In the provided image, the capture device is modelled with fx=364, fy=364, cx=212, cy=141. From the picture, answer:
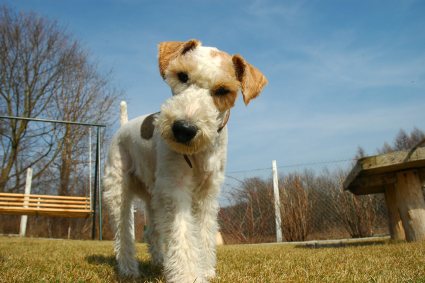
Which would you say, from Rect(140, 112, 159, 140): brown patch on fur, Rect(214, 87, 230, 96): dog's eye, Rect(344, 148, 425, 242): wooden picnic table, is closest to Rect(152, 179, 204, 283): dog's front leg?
Rect(214, 87, 230, 96): dog's eye

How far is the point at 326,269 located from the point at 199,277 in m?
1.32

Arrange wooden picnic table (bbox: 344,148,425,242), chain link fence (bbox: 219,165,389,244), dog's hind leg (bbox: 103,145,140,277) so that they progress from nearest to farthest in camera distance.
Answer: dog's hind leg (bbox: 103,145,140,277), wooden picnic table (bbox: 344,148,425,242), chain link fence (bbox: 219,165,389,244)

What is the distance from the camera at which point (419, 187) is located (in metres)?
5.66

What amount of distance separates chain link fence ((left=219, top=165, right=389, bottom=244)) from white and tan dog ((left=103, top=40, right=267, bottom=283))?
7.41 meters

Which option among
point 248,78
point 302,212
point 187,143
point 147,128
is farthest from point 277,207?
point 187,143

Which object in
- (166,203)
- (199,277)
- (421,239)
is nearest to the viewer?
(199,277)

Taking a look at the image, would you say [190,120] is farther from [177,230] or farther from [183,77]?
[177,230]

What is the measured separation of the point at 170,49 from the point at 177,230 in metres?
1.51

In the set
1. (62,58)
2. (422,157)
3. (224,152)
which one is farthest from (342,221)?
(62,58)

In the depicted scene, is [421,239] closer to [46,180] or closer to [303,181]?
[303,181]

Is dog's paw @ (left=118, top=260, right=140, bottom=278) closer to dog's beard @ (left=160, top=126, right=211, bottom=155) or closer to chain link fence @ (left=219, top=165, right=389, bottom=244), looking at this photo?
dog's beard @ (left=160, top=126, right=211, bottom=155)

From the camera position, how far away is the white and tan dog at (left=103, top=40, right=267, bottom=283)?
2.32m

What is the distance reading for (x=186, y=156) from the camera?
8.43ft

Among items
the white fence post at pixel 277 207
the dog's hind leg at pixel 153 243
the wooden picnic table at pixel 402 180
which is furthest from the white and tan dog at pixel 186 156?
the white fence post at pixel 277 207
